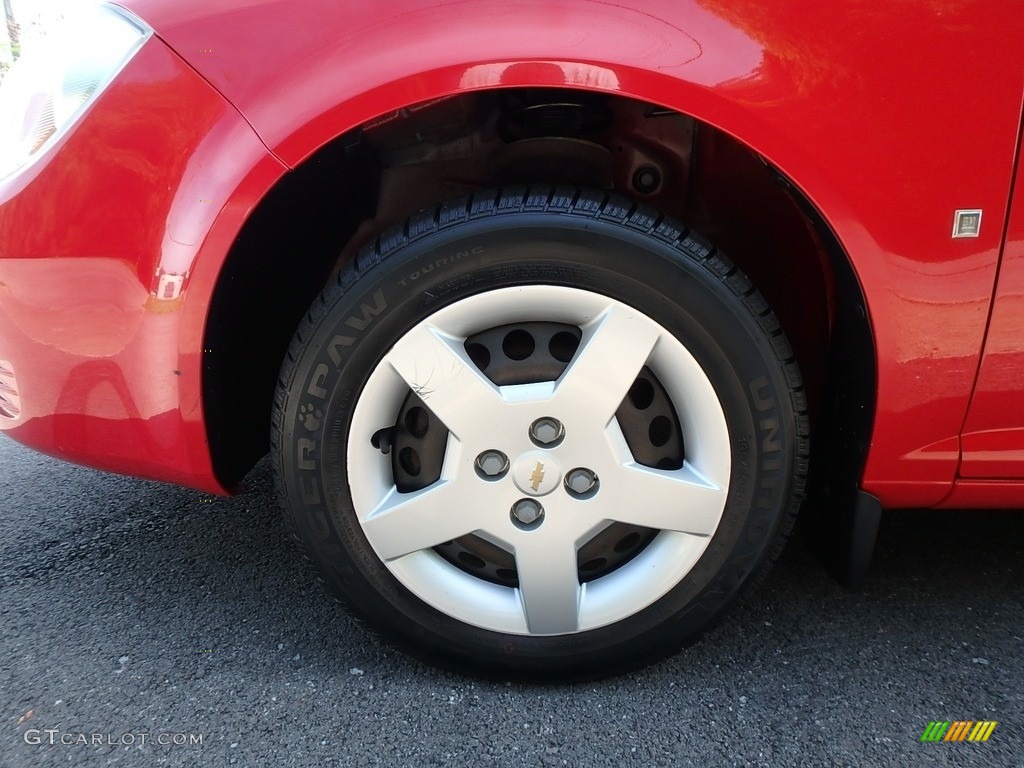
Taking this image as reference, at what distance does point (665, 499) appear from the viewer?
3.82 ft

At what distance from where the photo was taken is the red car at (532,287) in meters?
1.02

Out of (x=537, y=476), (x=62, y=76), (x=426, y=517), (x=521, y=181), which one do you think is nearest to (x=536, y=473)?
(x=537, y=476)

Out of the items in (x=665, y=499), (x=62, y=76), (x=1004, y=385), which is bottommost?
(x=665, y=499)

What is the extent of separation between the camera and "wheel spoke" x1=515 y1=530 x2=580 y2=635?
119 centimetres

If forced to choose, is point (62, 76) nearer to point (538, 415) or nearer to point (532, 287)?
point (532, 287)

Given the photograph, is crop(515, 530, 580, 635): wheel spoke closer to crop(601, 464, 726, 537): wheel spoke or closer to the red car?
the red car

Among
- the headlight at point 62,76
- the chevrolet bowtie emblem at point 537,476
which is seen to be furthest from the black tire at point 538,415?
the headlight at point 62,76

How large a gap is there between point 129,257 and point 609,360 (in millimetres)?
738

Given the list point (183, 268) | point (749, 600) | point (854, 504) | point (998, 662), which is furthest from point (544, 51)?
point (998, 662)

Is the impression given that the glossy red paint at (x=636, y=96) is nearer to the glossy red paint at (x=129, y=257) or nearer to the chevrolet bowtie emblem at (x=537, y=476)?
the glossy red paint at (x=129, y=257)

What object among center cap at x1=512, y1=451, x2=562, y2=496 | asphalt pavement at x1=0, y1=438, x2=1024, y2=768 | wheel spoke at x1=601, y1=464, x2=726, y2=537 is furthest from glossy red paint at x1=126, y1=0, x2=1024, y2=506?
asphalt pavement at x1=0, y1=438, x2=1024, y2=768

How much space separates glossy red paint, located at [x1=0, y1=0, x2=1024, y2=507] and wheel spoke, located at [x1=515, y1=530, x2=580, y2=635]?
0.56 meters

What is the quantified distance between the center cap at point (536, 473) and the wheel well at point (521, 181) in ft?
1.65

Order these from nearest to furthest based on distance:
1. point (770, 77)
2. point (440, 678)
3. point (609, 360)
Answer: point (770, 77) → point (609, 360) → point (440, 678)
